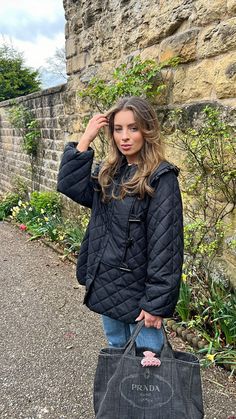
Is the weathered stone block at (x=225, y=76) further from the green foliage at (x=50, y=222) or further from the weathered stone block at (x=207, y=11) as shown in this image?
the green foliage at (x=50, y=222)

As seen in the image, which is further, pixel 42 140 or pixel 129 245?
pixel 42 140

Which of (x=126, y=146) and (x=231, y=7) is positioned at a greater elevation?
(x=231, y=7)

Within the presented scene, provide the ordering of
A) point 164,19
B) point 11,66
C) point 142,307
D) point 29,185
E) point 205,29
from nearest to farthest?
point 142,307, point 205,29, point 164,19, point 29,185, point 11,66

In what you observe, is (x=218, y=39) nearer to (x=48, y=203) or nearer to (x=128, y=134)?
(x=128, y=134)

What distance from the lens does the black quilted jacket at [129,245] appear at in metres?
1.68

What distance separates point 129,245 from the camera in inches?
70.8

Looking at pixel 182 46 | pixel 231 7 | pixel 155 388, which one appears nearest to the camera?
pixel 155 388

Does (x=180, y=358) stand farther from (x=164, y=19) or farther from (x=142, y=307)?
(x=164, y=19)

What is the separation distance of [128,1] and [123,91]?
3.37ft

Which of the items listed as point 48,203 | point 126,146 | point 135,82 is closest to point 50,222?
point 48,203

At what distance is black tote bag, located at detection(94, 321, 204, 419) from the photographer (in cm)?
156

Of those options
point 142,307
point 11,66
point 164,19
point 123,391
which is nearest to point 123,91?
point 164,19

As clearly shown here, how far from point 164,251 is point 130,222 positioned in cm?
23

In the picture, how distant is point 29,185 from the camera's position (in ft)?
27.3
